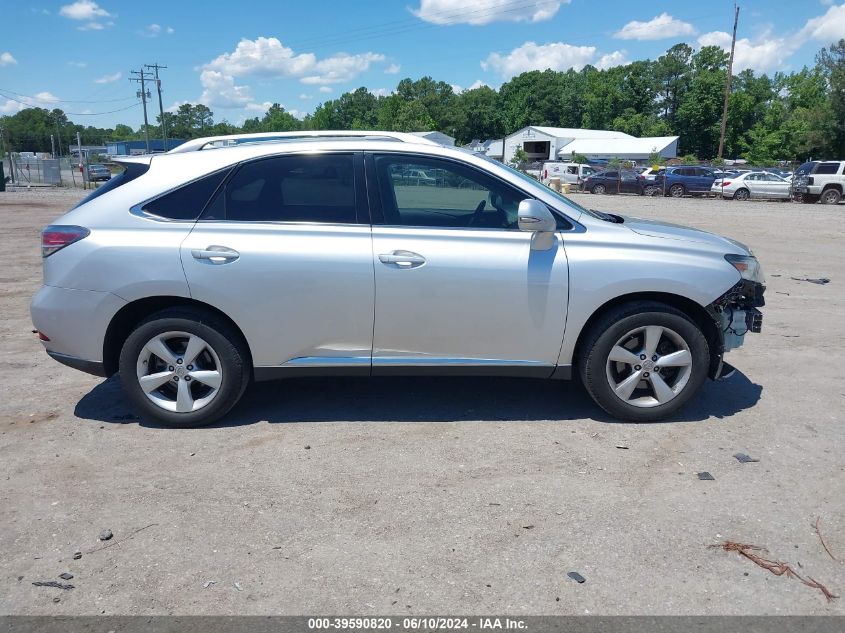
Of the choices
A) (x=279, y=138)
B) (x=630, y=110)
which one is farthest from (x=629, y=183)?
(x=630, y=110)

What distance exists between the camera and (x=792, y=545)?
10.4 feet

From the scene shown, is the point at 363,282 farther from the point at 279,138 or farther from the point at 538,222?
the point at 279,138

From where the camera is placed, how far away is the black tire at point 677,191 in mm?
36469

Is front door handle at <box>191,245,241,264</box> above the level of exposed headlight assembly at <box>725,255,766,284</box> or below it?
above

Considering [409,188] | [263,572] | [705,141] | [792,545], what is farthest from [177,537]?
[705,141]

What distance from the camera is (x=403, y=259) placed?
426 cm

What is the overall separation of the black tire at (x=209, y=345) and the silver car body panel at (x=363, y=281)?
12 centimetres

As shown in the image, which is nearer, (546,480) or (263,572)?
(263,572)

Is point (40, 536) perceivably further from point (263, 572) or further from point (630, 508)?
point (630, 508)

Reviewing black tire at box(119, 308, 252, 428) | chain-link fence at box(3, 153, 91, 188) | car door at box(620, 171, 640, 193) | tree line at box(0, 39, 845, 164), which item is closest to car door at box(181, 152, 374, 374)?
black tire at box(119, 308, 252, 428)

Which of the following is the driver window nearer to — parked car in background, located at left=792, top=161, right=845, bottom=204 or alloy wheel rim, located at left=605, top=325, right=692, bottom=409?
alloy wheel rim, located at left=605, top=325, right=692, bottom=409

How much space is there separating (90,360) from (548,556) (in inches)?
124

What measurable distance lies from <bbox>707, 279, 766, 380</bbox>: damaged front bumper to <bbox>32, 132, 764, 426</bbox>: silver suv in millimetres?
14

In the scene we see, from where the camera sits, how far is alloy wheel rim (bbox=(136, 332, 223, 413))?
14.4 ft
